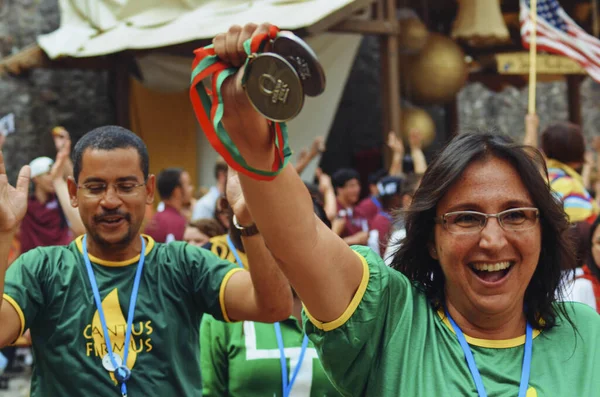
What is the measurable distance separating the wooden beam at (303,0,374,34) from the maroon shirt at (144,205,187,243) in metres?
2.57

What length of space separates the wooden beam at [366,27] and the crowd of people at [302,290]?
18.6 feet

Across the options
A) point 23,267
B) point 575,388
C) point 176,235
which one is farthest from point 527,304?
point 176,235

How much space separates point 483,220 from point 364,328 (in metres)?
0.39

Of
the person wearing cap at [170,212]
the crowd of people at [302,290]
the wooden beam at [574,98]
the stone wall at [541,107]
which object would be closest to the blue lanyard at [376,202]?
the person wearing cap at [170,212]

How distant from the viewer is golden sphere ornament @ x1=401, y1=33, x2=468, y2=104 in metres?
10.9

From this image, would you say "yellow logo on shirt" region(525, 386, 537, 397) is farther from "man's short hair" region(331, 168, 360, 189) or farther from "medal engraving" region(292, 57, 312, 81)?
"man's short hair" region(331, 168, 360, 189)

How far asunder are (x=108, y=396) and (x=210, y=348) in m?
0.55

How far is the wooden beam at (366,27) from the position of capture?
933 cm

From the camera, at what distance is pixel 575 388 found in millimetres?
2172

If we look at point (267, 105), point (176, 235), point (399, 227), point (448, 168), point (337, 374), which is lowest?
point (176, 235)

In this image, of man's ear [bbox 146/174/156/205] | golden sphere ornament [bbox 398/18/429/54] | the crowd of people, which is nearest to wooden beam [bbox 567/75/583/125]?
golden sphere ornament [bbox 398/18/429/54]

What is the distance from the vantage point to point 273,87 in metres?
1.59

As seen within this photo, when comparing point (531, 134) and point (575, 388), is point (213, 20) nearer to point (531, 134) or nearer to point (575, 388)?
point (531, 134)

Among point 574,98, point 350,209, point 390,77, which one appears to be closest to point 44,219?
point 350,209
